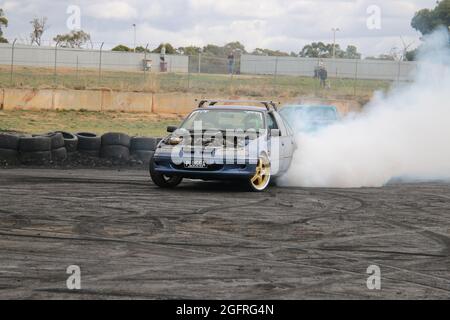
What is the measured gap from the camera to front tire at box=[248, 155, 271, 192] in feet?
46.5

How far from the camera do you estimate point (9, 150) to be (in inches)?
714

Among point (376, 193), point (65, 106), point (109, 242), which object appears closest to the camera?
point (109, 242)

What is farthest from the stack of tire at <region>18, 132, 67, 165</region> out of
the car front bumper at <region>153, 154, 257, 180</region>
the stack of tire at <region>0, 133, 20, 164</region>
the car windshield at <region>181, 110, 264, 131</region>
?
the car front bumper at <region>153, 154, 257, 180</region>

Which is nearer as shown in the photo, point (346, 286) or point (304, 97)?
point (346, 286)

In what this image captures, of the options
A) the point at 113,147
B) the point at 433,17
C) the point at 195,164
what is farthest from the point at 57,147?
the point at 433,17

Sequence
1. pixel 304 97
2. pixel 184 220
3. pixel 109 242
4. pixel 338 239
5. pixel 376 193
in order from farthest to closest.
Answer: pixel 304 97, pixel 376 193, pixel 184 220, pixel 338 239, pixel 109 242

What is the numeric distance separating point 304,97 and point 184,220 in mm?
27901

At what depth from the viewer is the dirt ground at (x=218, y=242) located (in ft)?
23.4

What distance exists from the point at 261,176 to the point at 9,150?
6149 mm

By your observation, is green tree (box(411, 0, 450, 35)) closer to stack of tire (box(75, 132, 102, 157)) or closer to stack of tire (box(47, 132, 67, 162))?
stack of tire (box(75, 132, 102, 157))

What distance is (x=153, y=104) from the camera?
111ft

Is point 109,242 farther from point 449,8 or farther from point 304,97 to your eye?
point 449,8

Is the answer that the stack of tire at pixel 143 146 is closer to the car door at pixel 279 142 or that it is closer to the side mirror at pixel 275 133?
the car door at pixel 279 142
